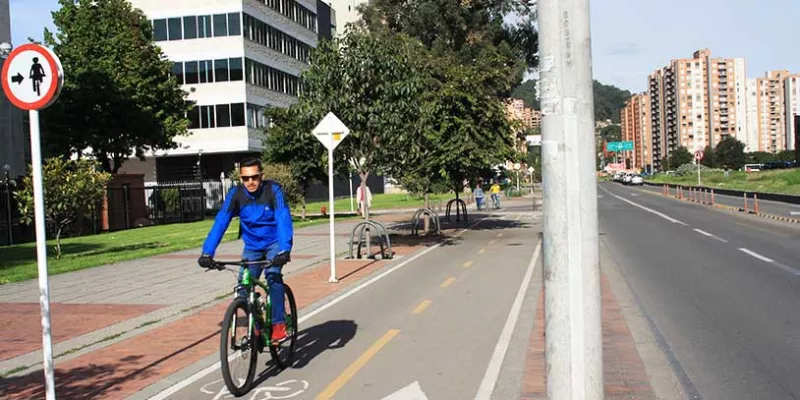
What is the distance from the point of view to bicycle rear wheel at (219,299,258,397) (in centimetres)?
592

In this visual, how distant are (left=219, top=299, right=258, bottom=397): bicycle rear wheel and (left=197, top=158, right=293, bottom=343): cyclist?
378mm

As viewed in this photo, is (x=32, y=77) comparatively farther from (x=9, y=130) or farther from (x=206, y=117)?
(x=206, y=117)

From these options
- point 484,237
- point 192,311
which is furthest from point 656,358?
point 484,237

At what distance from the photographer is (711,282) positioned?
1198 centimetres

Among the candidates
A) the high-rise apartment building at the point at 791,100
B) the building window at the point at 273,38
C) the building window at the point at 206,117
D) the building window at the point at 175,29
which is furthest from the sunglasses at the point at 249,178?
the high-rise apartment building at the point at 791,100

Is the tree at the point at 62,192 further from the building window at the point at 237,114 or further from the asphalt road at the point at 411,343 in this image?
the building window at the point at 237,114

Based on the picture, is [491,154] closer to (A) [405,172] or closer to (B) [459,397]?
(A) [405,172]

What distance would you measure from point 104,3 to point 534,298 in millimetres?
38759

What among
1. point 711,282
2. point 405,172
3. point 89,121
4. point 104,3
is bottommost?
point 711,282

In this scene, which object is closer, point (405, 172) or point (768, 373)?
point (768, 373)

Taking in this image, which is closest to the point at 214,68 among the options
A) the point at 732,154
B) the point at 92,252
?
the point at 92,252

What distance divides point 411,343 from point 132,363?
285 cm

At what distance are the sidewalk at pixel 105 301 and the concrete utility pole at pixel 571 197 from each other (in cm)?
585

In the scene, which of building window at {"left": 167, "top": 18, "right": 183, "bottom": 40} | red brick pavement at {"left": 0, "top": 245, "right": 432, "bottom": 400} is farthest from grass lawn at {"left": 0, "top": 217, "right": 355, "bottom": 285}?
building window at {"left": 167, "top": 18, "right": 183, "bottom": 40}
